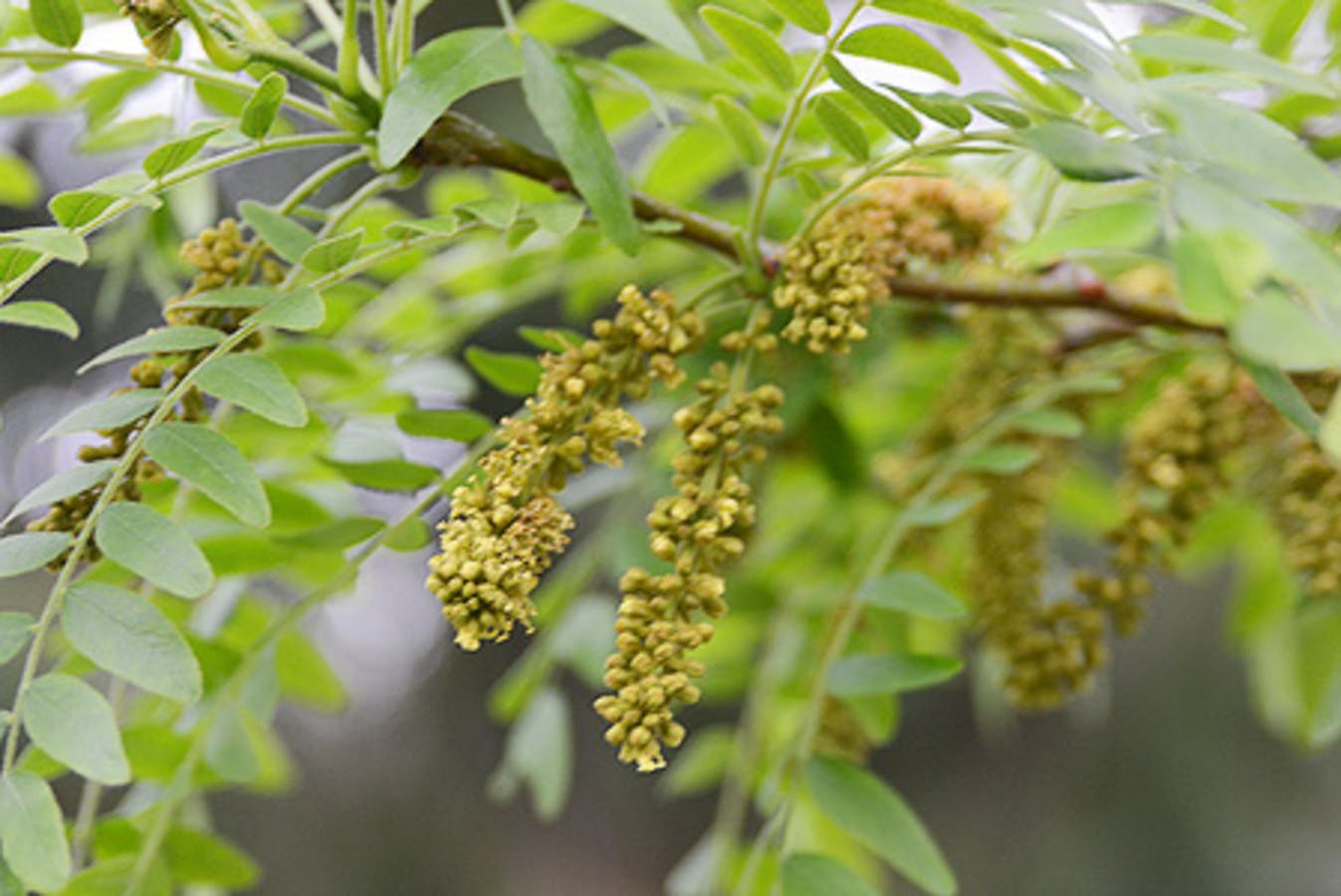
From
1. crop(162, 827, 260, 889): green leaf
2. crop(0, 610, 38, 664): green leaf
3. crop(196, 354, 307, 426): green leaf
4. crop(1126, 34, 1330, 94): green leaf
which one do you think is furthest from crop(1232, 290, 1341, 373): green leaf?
crop(162, 827, 260, 889): green leaf

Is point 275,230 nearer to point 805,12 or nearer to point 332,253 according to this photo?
point 332,253

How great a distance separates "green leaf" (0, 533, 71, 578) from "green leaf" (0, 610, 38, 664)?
0.02 m

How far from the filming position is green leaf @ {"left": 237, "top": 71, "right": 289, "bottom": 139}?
0.48 m

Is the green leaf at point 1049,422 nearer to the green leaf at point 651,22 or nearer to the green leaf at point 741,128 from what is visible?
the green leaf at point 741,128

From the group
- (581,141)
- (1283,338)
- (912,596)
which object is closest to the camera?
(1283,338)

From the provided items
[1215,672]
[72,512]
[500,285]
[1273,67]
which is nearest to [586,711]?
[1215,672]

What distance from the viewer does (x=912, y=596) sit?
630 millimetres

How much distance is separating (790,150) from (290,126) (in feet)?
0.97

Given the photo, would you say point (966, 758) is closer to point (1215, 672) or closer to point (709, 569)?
point (1215, 672)

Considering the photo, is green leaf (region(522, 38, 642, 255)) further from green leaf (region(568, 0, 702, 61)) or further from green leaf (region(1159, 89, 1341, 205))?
green leaf (region(1159, 89, 1341, 205))

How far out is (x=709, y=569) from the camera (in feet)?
1.61

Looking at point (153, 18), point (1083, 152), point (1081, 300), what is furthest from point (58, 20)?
point (1081, 300)

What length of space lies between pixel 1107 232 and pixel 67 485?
376mm

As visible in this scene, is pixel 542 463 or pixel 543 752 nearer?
pixel 542 463
